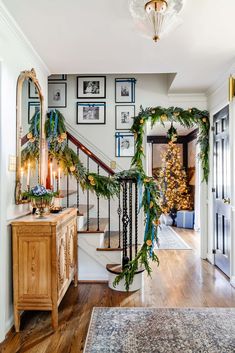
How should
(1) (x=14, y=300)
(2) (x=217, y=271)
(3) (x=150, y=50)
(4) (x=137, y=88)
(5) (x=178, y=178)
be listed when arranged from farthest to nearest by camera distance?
(5) (x=178, y=178), (4) (x=137, y=88), (2) (x=217, y=271), (3) (x=150, y=50), (1) (x=14, y=300)

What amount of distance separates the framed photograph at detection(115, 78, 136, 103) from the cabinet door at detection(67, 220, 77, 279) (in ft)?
7.66

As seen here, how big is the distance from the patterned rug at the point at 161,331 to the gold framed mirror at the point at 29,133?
4.40 ft

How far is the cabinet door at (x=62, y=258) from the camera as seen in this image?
101 inches

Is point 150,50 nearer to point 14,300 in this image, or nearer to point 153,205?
point 153,205

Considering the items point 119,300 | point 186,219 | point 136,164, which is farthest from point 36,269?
point 186,219

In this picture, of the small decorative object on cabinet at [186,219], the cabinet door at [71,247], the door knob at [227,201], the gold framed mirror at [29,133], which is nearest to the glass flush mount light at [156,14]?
the gold framed mirror at [29,133]

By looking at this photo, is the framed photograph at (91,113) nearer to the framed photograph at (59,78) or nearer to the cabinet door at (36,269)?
the framed photograph at (59,78)

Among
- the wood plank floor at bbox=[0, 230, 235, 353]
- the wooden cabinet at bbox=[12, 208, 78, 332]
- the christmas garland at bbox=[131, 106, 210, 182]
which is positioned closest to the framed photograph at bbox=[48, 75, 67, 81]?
the christmas garland at bbox=[131, 106, 210, 182]

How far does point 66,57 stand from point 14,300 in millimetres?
2535

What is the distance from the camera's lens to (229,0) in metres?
2.19

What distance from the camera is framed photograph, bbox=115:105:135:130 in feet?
15.4

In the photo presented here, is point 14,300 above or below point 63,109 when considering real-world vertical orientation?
below

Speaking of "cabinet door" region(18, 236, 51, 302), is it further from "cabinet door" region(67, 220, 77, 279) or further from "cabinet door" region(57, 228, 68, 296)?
"cabinet door" region(67, 220, 77, 279)

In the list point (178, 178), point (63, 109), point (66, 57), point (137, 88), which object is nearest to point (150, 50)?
point (66, 57)
